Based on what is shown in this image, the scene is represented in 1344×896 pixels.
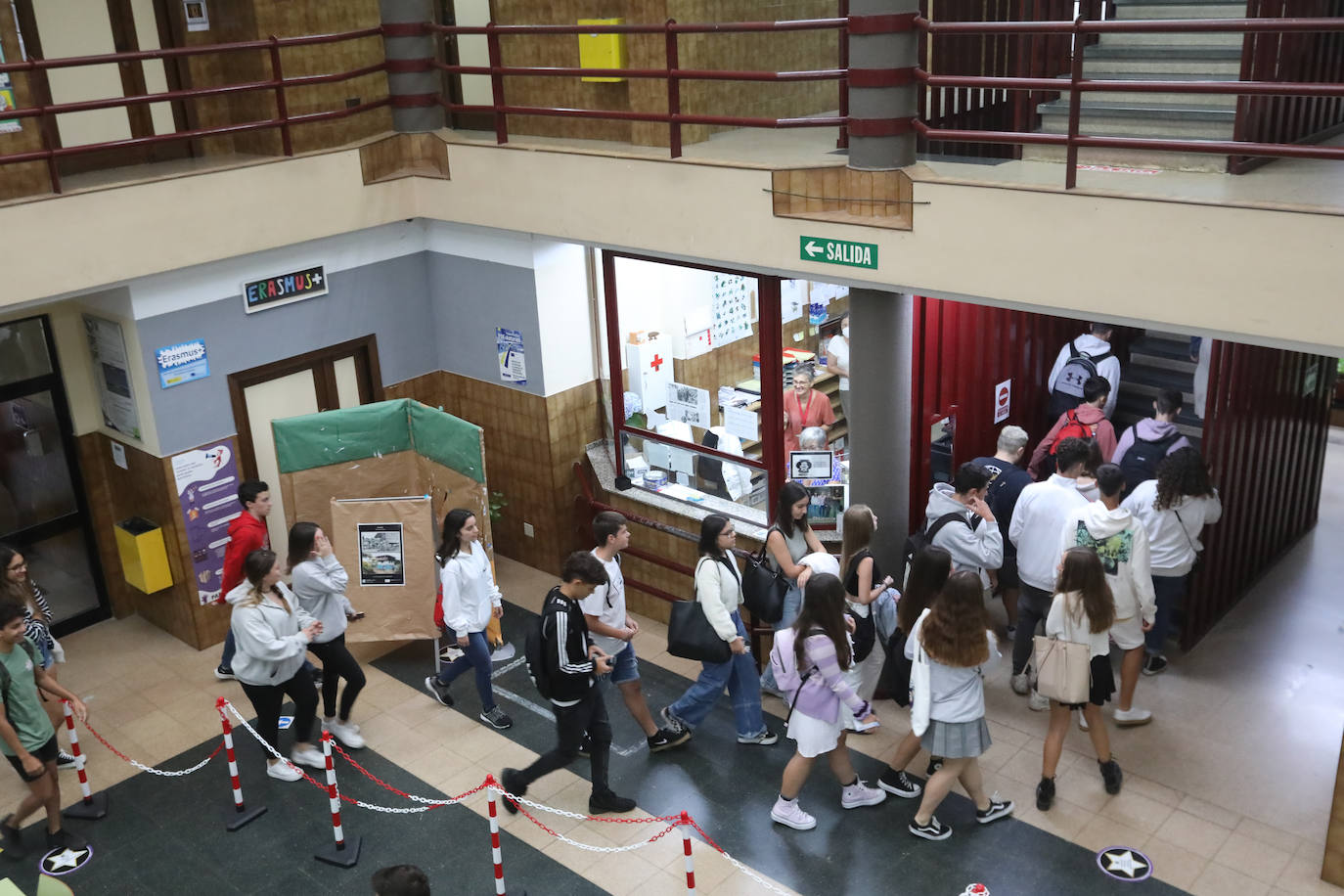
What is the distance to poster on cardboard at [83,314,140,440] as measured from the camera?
32.0 ft

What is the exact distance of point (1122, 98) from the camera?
9.42 metres

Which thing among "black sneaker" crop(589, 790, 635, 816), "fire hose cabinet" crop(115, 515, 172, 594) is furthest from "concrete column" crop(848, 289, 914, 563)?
"fire hose cabinet" crop(115, 515, 172, 594)

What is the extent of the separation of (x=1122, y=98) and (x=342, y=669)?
7.16 meters

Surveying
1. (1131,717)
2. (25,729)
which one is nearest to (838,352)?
(1131,717)

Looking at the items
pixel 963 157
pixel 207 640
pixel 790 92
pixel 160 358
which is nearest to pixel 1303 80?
pixel 963 157

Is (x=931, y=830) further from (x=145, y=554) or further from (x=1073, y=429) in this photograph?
(x=145, y=554)

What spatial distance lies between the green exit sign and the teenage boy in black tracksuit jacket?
99.3 inches

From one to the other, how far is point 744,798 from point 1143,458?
404 centimetres

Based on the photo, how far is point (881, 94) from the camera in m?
7.73

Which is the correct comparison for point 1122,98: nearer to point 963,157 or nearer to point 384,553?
point 963,157

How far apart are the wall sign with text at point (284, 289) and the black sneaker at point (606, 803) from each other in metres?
5.01

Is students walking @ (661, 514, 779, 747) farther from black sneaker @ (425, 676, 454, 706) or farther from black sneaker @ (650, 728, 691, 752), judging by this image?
black sneaker @ (425, 676, 454, 706)

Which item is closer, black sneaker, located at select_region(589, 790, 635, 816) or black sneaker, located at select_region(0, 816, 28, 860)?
black sneaker, located at select_region(0, 816, 28, 860)

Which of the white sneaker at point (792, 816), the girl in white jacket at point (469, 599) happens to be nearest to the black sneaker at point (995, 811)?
the white sneaker at point (792, 816)
